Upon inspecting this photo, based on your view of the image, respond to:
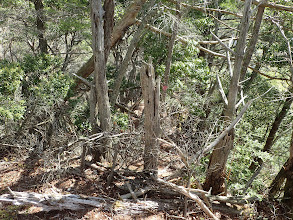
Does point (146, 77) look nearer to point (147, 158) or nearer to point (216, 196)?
point (147, 158)

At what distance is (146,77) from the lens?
5254 millimetres

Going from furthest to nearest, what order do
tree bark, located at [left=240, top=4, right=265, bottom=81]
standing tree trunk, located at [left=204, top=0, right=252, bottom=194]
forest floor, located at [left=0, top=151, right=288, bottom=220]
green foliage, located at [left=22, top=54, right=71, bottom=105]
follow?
1. green foliage, located at [left=22, top=54, right=71, bottom=105]
2. tree bark, located at [left=240, top=4, right=265, bottom=81]
3. forest floor, located at [left=0, top=151, right=288, bottom=220]
4. standing tree trunk, located at [left=204, top=0, right=252, bottom=194]

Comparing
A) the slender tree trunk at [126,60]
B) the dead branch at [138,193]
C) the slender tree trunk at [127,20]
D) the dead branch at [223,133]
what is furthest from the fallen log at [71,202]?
the slender tree trunk at [127,20]

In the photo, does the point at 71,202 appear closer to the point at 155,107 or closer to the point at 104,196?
the point at 104,196

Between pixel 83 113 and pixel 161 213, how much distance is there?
4.88 meters

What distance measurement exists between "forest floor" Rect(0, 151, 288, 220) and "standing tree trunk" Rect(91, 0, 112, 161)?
41.8 inches

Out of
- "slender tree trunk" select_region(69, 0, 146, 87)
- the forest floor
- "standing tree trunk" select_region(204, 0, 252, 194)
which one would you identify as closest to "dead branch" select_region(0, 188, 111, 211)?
the forest floor

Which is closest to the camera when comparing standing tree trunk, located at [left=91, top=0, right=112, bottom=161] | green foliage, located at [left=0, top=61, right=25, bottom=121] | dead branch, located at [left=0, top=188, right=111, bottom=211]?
dead branch, located at [left=0, top=188, right=111, bottom=211]

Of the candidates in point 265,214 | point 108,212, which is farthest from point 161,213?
point 265,214

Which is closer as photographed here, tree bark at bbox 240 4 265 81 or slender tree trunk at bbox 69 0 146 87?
tree bark at bbox 240 4 265 81

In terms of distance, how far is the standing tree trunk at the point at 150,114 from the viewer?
17.3 feet

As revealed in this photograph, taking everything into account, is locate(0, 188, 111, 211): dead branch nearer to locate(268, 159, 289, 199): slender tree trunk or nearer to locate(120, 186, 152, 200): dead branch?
locate(120, 186, 152, 200): dead branch

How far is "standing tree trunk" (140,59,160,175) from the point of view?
5.26 metres

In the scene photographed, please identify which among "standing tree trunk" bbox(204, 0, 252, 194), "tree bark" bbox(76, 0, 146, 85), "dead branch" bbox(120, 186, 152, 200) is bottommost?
"dead branch" bbox(120, 186, 152, 200)
